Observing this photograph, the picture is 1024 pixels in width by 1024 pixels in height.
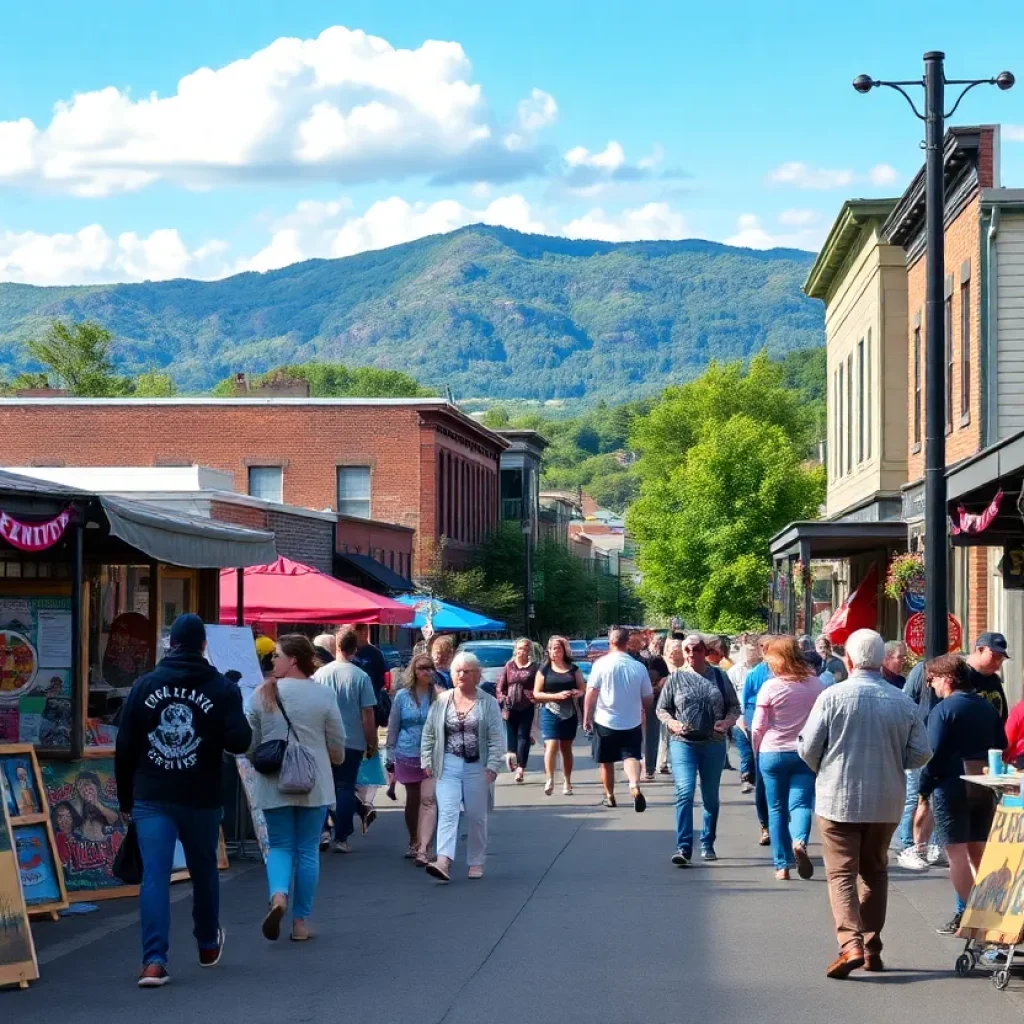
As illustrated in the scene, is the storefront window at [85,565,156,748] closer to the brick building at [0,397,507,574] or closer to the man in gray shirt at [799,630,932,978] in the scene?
the man in gray shirt at [799,630,932,978]

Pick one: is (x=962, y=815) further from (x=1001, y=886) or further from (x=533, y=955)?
(x=533, y=955)

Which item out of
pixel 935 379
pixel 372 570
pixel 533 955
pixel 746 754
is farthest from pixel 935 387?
pixel 372 570

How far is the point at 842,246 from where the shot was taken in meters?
39.7

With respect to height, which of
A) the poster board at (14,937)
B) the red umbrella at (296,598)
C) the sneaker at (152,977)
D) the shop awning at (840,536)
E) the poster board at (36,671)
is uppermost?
the shop awning at (840,536)

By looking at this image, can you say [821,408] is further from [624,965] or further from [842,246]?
[624,965]

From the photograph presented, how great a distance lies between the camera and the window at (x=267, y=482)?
206ft

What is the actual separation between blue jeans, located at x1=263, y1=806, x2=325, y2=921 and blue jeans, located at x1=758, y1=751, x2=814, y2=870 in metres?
4.23

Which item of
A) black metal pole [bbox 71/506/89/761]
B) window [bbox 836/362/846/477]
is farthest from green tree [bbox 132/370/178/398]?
black metal pole [bbox 71/506/89/761]

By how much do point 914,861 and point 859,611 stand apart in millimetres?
22580

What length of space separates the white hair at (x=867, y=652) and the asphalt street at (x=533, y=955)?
166 cm

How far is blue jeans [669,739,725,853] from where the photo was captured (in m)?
14.4

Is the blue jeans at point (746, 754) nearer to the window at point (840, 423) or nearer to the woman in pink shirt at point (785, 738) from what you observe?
the woman in pink shirt at point (785, 738)

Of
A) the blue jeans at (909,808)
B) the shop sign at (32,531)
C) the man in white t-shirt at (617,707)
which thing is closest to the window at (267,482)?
the man in white t-shirt at (617,707)

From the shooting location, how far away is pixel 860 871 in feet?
Answer: 32.3
